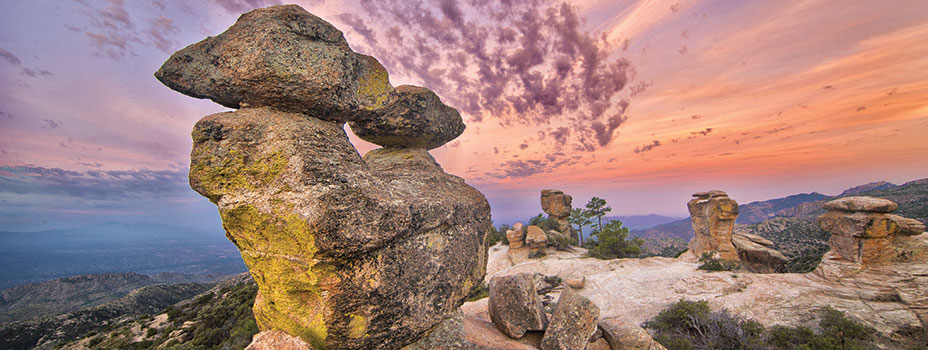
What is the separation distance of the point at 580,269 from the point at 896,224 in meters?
16.4

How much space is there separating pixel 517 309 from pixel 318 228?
6.03 metres

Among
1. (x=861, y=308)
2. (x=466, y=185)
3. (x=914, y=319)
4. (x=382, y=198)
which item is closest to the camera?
(x=382, y=198)

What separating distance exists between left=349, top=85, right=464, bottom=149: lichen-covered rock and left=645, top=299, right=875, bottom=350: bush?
11.7m

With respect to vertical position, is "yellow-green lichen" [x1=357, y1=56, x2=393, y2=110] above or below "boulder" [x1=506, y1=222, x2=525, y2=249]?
above

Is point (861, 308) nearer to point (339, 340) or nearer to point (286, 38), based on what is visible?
point (339, 340)

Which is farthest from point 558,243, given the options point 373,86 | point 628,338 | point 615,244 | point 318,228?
point 318,228

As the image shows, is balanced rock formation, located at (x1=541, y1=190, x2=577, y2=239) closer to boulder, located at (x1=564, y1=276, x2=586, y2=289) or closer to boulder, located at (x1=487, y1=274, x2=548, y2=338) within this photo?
boulder, located at (x1=564, y1=276, x2=586, y2=289)

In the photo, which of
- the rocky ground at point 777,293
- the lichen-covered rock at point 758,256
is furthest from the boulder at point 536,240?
the lichen-covered rock at point 758,256

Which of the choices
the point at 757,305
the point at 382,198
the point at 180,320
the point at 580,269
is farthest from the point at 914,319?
the point at 180,320

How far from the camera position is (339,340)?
451cm

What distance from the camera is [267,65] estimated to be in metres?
4.49

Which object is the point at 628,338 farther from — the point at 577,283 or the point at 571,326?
the point at 577,283

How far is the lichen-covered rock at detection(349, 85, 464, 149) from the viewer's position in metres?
6.44

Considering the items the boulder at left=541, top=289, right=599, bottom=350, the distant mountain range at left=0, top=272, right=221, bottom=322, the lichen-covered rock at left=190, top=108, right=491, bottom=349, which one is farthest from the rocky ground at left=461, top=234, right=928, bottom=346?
the distant mountain range at left=0, top=272, right=221, bottom=322
